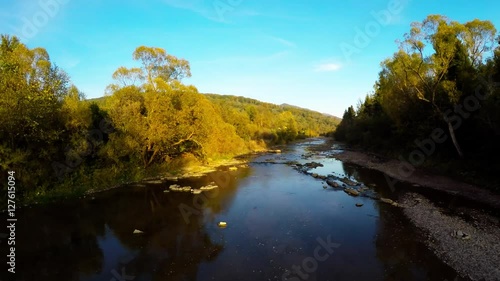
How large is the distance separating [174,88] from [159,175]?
10969 millimetres

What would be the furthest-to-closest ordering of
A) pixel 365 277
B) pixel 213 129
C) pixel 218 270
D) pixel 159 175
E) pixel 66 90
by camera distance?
pixel 213 129
pixel 159 175
pixel 66 90
pixel 218 270
pixel 365 277

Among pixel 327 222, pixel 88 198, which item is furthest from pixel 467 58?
pixel 88 198

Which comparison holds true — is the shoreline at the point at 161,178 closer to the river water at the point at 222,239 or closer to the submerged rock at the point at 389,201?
the river water at the point at 222,239

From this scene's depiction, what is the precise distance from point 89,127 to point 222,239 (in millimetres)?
22231

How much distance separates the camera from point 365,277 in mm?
12203

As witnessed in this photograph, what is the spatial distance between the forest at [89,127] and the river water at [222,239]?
3625 mm

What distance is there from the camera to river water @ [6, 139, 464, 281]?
12945 millimetres

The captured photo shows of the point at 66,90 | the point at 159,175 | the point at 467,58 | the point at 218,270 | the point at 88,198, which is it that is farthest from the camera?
the point at 159,175

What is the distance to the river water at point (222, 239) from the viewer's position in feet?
42.5

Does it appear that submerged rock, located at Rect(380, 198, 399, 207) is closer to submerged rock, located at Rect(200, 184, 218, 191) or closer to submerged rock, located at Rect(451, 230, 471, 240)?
submerged rock, located at Rect(451, 230, 471, 240)

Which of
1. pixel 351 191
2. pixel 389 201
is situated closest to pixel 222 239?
pixel 389 201

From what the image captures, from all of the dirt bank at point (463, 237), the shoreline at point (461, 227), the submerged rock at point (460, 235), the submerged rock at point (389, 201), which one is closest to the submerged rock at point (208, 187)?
the submerged rock at point (389, 201)

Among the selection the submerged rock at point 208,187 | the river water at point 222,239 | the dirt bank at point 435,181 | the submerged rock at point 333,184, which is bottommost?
the river water at point 222,239

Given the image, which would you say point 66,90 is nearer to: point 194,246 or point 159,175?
point 159,175
